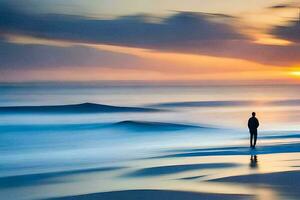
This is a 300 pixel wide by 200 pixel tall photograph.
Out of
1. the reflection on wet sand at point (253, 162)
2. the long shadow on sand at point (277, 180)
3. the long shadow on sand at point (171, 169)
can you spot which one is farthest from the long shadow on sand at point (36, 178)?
the long shadow on sand at point (277, 180)

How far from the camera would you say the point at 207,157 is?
15.0 metres

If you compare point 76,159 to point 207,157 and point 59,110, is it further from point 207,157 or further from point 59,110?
point 59,110

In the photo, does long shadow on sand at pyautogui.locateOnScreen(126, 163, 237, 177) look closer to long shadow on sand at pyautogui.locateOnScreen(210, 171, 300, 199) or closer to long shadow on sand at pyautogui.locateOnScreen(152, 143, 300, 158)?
long shadow on sand at pyautogui.locateOnScreen(210, 171, 300, 199)

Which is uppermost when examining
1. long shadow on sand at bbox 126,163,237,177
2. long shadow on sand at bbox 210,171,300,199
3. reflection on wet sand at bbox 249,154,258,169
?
reflection on wet sand at bbox 249,154,258,169

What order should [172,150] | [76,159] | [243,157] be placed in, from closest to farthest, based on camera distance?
[243,157], [76,159], [172,150]

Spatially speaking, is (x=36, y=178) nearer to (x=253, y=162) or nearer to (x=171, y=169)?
(x=171, y=169)

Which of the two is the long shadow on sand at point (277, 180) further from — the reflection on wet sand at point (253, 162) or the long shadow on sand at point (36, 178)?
the long shadow on sand at point (36, 178)

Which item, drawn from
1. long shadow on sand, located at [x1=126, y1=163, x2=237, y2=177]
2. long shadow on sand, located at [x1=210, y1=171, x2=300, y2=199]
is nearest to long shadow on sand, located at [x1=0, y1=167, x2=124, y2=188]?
long shadow on sand, located at [x1=126, y1=163, x2=237, y2=177]

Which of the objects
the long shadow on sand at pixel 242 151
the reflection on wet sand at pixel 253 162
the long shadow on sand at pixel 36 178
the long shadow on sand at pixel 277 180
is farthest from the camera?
the long shadow on sand at pixel 242 151

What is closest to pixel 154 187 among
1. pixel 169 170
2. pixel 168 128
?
pixel 169 170

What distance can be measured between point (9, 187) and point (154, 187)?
2.92 meters

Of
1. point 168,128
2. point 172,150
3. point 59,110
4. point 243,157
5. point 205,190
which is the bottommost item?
point 205,190

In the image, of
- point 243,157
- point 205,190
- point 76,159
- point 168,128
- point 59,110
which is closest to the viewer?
point 205,190

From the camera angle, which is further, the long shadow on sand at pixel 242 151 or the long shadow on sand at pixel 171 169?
the long shadow on sand at pixel 242 151
